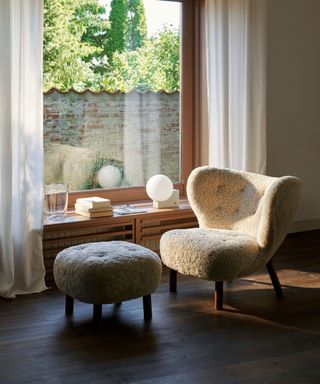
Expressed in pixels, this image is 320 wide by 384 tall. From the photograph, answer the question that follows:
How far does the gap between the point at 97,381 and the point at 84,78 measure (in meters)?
2.49

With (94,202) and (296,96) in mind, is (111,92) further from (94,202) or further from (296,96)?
(296,96)

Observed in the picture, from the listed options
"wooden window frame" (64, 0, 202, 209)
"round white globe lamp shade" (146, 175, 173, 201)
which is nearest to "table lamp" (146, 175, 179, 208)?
"round white globe lamp shade" (146, 175, 173, 201)

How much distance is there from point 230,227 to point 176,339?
3.57 feet

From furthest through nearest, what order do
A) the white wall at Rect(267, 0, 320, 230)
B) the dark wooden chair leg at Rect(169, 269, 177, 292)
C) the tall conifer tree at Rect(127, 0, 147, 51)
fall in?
the white wall at Rect(267, 0, 320, 230) → the tall conifer tree at Rect(127, 0, 147, 51) → the dark wooden chair leg at Rect(169, 269, 177, 292)

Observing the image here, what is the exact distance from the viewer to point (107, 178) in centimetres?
493

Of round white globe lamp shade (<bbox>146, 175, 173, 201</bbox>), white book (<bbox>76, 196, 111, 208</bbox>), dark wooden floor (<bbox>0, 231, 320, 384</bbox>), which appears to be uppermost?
round white globe lamp shade (<bbox>146, 175, 173, 201</bbox>)

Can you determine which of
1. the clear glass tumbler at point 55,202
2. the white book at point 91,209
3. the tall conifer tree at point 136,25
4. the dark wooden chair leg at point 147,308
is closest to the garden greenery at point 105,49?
the tall conifer tree at point 136,25

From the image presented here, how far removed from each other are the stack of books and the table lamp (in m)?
0.35

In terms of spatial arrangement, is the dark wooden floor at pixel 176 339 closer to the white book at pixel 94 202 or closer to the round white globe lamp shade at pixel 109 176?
the white book at pixel 94 202

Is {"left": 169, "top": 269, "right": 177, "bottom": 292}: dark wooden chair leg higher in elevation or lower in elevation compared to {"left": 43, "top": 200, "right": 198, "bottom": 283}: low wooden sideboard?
lower

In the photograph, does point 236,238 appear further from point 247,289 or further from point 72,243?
point 72,243

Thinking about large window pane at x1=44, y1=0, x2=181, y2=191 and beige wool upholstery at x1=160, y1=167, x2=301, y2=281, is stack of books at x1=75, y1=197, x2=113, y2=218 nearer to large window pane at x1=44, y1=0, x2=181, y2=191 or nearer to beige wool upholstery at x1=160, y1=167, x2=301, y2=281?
large window pane at x1=44, y1=0, x2=181, y2=191

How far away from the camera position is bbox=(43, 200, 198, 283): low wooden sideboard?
4312 mm

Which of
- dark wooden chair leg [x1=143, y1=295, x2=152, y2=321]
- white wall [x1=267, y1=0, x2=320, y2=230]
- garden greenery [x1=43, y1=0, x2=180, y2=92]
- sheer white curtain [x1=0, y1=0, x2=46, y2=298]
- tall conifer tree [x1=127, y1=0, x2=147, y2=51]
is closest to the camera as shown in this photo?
dark wooden chair leg [x1=143, y1=295, x2=152, y2=321]
